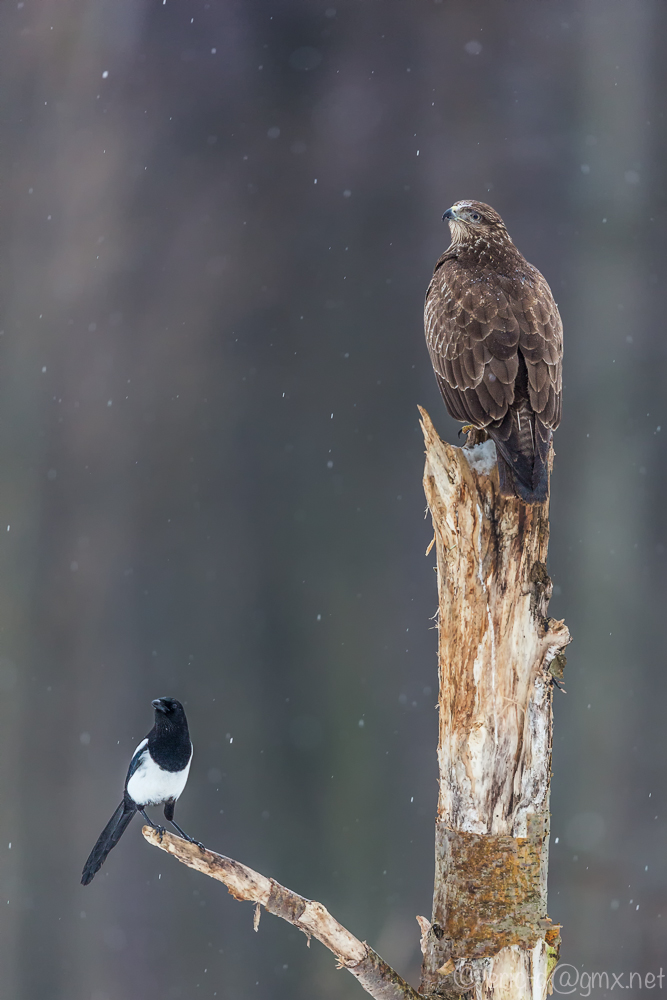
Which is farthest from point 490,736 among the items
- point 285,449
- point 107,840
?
point 285,449

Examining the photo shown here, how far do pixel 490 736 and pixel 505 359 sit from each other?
39.2 inches

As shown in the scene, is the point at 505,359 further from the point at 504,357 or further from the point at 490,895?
the point at 490,895

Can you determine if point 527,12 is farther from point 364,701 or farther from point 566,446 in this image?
point 364,701

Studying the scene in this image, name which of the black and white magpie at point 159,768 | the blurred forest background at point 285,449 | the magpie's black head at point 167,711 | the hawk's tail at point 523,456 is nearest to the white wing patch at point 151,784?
the black and white magpie at point 159,768

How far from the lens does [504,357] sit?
2.35 meters

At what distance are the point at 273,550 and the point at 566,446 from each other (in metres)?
Answer: 1.58

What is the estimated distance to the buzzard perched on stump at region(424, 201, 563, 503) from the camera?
2.19m

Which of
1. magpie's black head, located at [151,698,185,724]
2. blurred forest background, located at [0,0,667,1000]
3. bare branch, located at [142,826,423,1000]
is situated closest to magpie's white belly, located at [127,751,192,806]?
magpie's black head, located at [151,698,185,724]

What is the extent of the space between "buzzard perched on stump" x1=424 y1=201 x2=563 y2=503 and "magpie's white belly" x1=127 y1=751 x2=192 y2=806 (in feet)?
4.20

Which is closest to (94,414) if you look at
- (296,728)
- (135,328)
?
(135,328)

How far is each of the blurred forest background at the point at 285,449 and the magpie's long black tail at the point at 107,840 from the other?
5.86ft

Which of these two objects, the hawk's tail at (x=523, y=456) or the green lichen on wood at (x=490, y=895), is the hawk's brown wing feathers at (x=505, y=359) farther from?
the green lichen on wood at (x=490, y=895)

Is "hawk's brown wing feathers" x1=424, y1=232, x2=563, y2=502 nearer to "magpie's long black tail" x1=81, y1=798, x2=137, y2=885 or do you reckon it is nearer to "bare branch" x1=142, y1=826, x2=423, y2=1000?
"bare branch" x1=142, y1=826, x2=423, y2=1000

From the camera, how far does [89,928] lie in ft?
14.0
